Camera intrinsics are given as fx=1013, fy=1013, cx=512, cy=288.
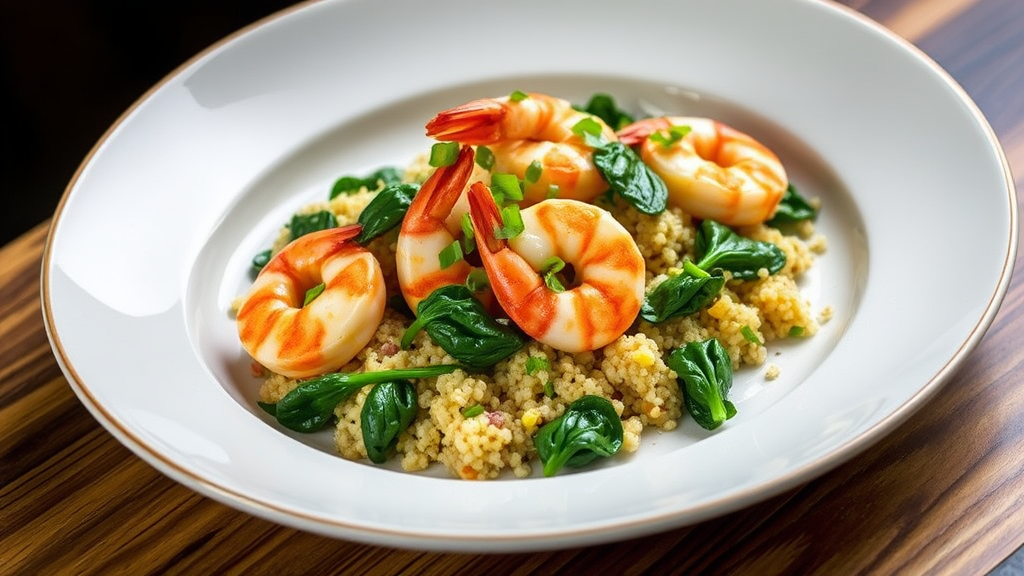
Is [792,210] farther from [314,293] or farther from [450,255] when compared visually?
[314,293]

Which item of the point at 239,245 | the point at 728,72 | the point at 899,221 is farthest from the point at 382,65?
the point at 899,221

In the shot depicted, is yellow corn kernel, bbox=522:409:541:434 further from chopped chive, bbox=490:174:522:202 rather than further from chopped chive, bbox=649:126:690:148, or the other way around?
chopped chive, bbox=649:126:690:148

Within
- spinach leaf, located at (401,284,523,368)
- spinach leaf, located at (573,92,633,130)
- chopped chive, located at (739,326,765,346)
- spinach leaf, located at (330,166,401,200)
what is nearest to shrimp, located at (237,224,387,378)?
spinach leaf, located at (401,284,523,368)

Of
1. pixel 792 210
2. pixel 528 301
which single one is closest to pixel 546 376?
pixel 528 301

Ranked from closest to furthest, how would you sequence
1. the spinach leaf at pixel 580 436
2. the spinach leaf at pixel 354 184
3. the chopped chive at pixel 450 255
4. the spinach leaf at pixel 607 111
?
the spinach leaf at pixel 580 436, the chopped chive at pixel 450 255, the spinach leaf at pixel 354 184, the spinach leaf at pixel 607 111

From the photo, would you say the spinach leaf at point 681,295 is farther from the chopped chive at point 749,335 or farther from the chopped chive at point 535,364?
the chopped chive at point 535,364

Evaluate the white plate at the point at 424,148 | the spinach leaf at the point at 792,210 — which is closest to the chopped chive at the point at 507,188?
the white plate at the point at 424,148

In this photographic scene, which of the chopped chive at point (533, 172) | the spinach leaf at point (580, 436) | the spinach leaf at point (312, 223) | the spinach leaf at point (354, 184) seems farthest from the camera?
the spinach leaf at point (354, 184)
